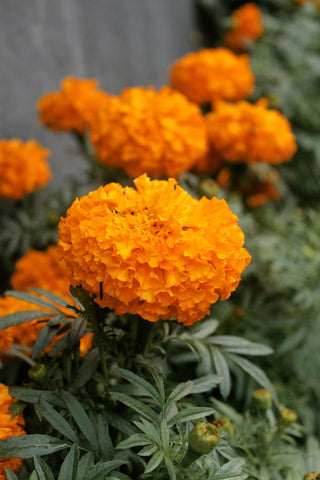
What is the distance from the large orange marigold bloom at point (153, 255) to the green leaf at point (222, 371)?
0.76 ft

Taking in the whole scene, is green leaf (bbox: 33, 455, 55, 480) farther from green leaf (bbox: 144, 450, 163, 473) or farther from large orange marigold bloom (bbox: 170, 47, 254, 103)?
large orange marigold bloom (bbox: 170, 47, 254, 103)

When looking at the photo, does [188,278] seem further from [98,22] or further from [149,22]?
[149,22]

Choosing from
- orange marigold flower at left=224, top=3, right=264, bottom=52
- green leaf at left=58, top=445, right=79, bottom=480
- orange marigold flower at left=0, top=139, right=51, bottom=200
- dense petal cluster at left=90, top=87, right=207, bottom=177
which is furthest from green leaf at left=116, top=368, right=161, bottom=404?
orange marigold flower at left=224, top=3, right=264, bottom=52

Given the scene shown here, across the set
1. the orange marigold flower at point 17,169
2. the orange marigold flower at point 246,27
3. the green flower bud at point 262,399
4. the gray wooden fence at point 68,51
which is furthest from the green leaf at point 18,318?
the orange marigold flower at point 246,27

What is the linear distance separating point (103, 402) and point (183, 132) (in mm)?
853

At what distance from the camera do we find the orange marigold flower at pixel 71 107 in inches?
62.1

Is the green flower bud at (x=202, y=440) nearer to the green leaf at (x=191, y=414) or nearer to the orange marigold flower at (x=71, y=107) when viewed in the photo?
the green leaf at (x=191, y=414)

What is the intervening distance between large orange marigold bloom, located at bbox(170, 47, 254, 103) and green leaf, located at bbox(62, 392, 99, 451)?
1.40 m

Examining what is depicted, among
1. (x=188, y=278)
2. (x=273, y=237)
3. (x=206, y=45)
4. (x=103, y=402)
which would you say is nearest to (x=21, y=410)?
(x=103, y=402)

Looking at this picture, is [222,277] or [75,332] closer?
[222,277]

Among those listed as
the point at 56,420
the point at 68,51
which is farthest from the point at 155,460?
the point at 68,51

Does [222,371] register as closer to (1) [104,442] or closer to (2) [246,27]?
(1) [104,442]

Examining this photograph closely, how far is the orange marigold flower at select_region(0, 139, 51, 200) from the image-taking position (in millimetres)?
1484

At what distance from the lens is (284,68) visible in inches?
107
